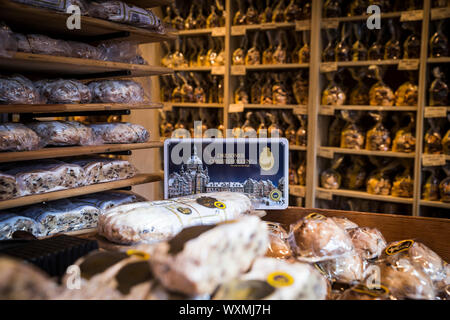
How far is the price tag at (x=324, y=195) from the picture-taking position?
120 inches

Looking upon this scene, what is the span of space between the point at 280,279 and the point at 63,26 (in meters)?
1.29

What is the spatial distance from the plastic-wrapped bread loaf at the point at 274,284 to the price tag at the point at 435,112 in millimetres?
2326

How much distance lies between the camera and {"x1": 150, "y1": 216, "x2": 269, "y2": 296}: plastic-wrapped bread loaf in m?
0.53

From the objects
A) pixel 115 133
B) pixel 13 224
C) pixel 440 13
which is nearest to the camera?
pixel 13 224

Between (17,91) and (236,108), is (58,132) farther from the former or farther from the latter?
(236,108)

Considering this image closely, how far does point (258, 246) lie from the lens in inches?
24.4

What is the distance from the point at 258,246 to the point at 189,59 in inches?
129

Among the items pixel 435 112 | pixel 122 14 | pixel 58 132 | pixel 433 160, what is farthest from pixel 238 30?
pixel 58 132

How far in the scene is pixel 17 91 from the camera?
4.44 feet

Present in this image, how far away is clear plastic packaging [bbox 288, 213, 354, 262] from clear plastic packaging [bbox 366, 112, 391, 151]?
2.17m

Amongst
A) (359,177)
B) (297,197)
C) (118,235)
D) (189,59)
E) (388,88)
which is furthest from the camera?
(189,59)

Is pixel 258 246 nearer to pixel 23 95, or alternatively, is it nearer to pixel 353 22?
pixel 23 95

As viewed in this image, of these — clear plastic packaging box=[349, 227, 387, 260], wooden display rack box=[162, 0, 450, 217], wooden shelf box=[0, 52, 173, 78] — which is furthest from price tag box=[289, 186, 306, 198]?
clear plastic packaging box=[349, 227, 387, 260]
